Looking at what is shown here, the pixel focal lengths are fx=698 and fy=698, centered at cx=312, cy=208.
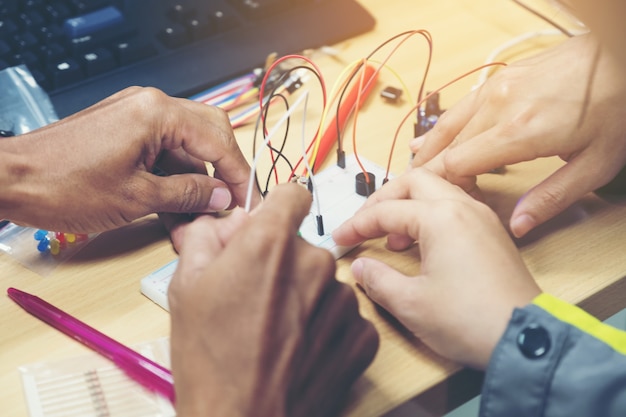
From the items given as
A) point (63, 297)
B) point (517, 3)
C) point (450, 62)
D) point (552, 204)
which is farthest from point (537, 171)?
point (63, 297)

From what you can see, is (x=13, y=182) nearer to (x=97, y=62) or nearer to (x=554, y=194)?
(x=97, y=62)

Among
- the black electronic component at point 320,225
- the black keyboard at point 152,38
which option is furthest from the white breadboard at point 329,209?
the black keyboard at point 152,38

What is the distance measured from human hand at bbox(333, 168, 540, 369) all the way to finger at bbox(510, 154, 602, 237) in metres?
0.05

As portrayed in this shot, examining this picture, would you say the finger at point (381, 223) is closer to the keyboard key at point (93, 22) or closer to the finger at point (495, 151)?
the finger at point (495, 151)

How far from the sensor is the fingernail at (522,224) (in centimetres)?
67

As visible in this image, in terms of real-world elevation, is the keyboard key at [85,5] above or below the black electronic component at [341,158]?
above

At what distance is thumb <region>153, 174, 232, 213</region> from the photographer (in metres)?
0.69

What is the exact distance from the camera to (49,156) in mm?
691

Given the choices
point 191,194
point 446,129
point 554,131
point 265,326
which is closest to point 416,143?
point 446,129

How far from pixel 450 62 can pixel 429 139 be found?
8.2 inches

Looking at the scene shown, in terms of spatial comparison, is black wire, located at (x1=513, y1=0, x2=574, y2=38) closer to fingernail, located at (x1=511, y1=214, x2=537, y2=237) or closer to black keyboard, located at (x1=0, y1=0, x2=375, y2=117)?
black keyboard, located at (x1=0, y1=0, x2=375, y2=117)

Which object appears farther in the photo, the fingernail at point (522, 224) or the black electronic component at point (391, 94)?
the black electronic component at point (391, 94)

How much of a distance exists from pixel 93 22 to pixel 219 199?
0.34m

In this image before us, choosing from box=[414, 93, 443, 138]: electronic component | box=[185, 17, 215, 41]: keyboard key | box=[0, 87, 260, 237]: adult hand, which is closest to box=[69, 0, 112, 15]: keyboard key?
box=[185, 17, 215, 41]: keyboard key
